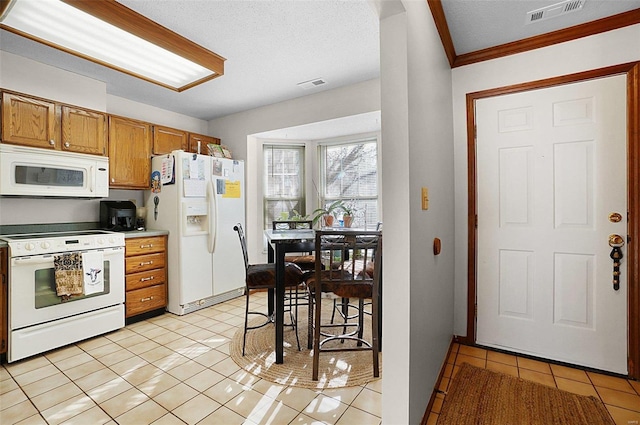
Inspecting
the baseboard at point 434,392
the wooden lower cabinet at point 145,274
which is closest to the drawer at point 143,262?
the wooden lower cabinet at point 145,274

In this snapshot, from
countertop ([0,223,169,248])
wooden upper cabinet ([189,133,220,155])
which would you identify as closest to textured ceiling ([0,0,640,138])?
wooden upper cabinet ([189,133,220,155])

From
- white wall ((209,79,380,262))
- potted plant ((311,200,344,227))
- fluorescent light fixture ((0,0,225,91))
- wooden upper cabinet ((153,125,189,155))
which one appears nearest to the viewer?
fluorescent light fixture ((0,0,225,91))

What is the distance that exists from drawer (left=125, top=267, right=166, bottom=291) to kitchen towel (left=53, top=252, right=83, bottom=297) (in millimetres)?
492

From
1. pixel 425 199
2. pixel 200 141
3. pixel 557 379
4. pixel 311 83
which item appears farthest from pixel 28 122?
pixel 557 379

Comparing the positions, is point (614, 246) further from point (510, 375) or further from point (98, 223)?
point (98, 223)

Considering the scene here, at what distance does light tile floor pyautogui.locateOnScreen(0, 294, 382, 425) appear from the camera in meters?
1.74

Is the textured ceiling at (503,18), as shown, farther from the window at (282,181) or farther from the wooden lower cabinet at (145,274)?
the wooden lower cabinet at (145,274)

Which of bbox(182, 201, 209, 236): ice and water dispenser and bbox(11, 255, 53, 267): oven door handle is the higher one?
bbox(182, 201, 209, 236): ice and water dispenser

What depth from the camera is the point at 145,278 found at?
3311 mm

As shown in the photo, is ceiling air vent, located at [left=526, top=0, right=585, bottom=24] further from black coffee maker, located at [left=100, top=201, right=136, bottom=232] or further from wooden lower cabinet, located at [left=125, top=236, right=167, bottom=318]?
black coffee maker, located at [left=100, top=201, right=136, bottom=232]

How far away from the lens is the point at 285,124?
13.1ft

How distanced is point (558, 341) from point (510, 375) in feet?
1.74

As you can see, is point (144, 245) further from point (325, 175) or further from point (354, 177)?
point (354, 177)

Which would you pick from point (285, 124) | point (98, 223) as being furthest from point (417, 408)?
point (98, 223)
